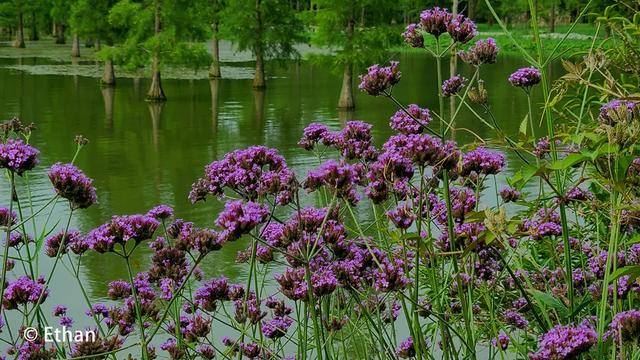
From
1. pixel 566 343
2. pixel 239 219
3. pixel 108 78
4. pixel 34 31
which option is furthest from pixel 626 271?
pixel 34 31

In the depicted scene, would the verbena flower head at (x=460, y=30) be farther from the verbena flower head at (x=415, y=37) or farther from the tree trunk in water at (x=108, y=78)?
the tree trunk in water at (x=108, y=78)

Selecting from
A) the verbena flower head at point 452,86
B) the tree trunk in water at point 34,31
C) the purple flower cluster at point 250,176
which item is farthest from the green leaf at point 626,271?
the tree trunk in water at point 34,31

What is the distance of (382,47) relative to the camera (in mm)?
29562

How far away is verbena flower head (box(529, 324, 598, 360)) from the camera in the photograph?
6.79 feet

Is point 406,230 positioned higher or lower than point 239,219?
lower

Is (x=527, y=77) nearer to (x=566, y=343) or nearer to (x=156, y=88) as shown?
(x=566, y=343)

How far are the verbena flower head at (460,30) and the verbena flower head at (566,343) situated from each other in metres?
1.70

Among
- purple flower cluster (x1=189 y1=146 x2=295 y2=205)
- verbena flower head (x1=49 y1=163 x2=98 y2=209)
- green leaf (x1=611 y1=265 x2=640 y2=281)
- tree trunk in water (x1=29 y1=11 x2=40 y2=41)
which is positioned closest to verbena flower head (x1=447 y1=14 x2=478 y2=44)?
purple flower cluster (x1=189 y1=146 x2=295 y2=205)

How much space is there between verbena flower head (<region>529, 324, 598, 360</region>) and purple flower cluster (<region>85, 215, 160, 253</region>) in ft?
4.77

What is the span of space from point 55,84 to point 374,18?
11338 mm

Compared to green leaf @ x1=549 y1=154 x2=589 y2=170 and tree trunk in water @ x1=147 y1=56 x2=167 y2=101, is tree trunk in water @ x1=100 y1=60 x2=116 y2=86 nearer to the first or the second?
tree trunk in water @ x1=147 y1=56 x2=167 y2=101

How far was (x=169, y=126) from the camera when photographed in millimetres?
22547

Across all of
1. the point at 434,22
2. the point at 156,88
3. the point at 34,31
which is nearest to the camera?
the point at 434,22

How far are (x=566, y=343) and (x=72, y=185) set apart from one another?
72.1 inches
